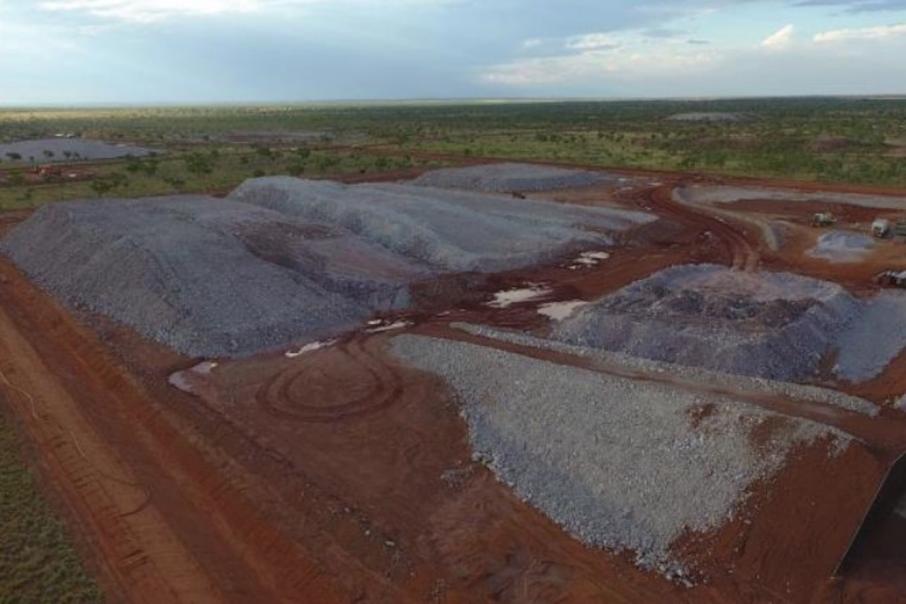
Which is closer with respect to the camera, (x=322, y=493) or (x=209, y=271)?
(x=322, y=493)

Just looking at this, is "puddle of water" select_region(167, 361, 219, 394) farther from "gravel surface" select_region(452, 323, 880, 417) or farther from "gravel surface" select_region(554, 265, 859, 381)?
"gravel surface" select_region(554, 265, 859, 381)

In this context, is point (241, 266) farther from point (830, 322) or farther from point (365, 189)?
point (830, 322)

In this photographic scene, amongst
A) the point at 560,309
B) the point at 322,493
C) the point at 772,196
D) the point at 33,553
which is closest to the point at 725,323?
the point at 560,309

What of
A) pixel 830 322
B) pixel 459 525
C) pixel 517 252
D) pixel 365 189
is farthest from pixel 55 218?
pixel 830 322

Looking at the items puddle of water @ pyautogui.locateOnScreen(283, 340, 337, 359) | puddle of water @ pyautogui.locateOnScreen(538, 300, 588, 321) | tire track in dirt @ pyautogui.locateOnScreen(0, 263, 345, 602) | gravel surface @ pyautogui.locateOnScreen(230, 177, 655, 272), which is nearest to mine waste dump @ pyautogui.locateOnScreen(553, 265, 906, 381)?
puddle of water @ pyautogui.locateOnScreen(538, 300, 588, 321)

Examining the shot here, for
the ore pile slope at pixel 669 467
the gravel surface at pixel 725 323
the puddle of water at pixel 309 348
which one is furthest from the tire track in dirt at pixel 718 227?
the puddle of water at pixel 309 348

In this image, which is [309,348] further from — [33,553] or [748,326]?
[748,326]
